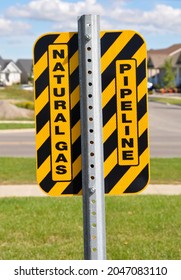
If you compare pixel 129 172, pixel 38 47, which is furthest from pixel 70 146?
pixel 38 47

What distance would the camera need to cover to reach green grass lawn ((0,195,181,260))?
6297 mm

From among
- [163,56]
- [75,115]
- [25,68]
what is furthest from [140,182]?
[25,68]

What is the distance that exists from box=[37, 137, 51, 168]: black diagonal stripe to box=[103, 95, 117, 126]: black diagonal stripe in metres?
0.30

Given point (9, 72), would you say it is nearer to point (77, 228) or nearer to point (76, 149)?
point (77, 228)

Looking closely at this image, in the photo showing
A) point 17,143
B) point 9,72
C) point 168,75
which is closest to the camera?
point 17,143

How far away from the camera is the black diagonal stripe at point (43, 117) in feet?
8.39

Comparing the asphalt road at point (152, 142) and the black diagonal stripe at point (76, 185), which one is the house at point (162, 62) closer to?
the asphalt road at point (152, 142)

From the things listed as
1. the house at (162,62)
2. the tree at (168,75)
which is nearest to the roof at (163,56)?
the house at (162,62)

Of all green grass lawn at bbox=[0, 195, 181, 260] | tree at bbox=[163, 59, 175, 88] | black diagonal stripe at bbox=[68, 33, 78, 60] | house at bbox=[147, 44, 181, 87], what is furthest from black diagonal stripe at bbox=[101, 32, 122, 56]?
house at bbox=[147, 44, 181, 87]

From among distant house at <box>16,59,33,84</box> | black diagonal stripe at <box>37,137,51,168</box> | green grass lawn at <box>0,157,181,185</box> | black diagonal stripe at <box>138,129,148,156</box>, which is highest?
black diagonal stripe at <box>138,129,148,156</box>

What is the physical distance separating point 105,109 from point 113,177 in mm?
330

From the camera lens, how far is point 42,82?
2.54 metres

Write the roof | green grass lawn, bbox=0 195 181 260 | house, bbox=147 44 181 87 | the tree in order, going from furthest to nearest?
the roof, house, bbox=147 44 181 87, the tree, green grass lawn, bbox=0 195 181 260

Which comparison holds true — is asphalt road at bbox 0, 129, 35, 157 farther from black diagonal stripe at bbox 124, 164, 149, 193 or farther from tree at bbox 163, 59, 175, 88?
tree at bbox 163, 59, 175, 88
